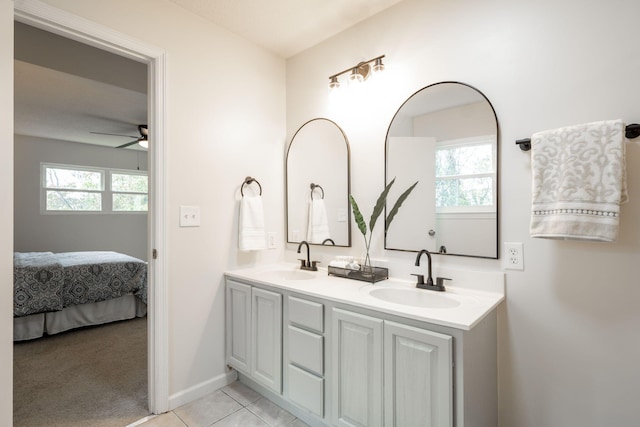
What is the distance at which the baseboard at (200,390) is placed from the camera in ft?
6.35

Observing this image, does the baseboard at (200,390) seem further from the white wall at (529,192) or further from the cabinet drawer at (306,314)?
the white wall at (529,192)

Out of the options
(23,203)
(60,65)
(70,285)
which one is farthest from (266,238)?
(23,203)

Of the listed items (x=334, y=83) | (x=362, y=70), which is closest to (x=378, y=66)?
(x=362, y=70)

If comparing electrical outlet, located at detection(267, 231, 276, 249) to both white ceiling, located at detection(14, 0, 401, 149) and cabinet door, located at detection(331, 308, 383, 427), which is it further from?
white ceiling, located at detection(14, 0, 401, 149)

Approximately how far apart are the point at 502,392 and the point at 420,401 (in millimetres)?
592

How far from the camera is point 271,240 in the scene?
252 centimetres

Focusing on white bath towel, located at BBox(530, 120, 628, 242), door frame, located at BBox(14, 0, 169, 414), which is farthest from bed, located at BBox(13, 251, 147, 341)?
white bath towel, located at BBox(530, 120, 628, 242)

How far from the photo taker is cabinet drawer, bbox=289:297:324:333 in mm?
1615

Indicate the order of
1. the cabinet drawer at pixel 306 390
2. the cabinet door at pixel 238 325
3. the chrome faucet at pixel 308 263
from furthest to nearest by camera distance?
the chrome faucet at pixel 308 263
the cabinet door at pixel 238 325
the cabinet drawer at pixel 306 390

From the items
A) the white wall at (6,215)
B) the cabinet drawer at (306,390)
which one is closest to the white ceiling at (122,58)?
the white wall at (6,215)

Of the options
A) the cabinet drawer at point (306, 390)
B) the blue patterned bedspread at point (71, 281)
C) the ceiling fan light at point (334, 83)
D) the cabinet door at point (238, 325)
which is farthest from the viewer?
the blue patterned bedspread at point (71, 281)

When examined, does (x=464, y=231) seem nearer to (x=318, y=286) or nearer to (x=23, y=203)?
(x=318, y=286)

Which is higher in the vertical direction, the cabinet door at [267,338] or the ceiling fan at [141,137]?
the ceiling fan at [141,137]

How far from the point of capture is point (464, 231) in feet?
5.53
